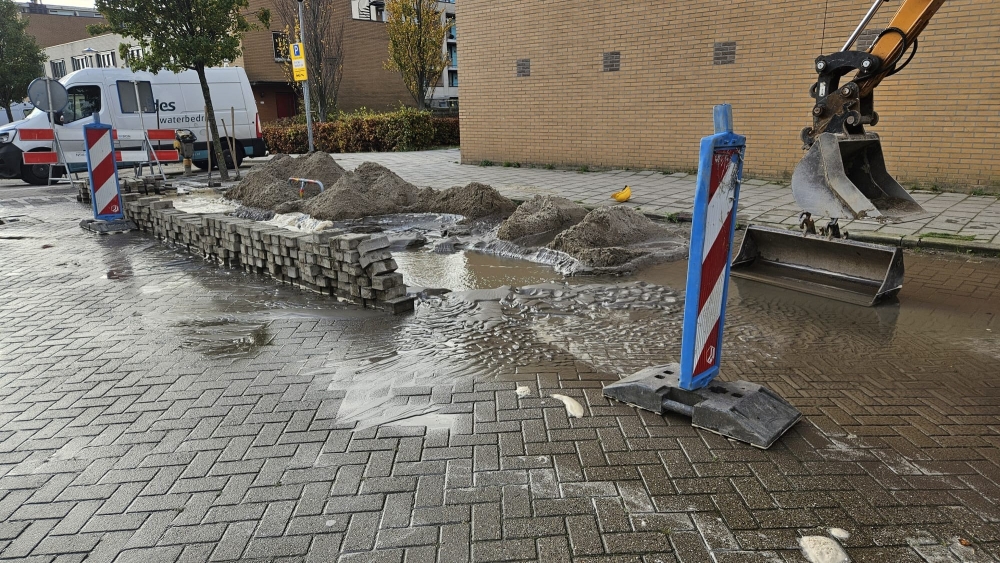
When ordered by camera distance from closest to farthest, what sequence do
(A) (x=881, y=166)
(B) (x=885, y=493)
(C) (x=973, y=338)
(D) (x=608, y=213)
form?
1. (B) (x=885, y=493)
2. (C) (x=973, y=338)
3. (A) (x=881, y=166)
4. (D) (x=608, y=213)

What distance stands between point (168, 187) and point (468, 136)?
7.95 metres

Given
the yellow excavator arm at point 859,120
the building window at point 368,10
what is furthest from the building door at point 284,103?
the yellow excavator arm at point 859,120

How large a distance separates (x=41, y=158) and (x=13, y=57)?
570 inches

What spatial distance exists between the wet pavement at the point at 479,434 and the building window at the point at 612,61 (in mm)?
10275

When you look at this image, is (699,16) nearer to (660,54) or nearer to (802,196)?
(660,54)

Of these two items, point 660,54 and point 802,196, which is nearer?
point 802,196

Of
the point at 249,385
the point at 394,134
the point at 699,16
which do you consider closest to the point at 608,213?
the point at 249,385

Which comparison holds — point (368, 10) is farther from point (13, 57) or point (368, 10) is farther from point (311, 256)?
point (311, 256)

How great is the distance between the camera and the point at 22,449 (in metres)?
3.69

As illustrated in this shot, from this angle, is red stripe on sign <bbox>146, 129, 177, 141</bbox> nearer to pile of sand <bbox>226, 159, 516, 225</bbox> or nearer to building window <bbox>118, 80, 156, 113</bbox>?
building window <bbox>118, 80, 156, 113</bbox>

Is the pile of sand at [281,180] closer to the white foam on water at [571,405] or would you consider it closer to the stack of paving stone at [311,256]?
the stack of paving stone at [311,256]

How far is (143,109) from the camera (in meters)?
18.5

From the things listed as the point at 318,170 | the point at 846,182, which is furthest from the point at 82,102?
the point at 846,182

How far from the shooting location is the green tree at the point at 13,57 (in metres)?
27.2
